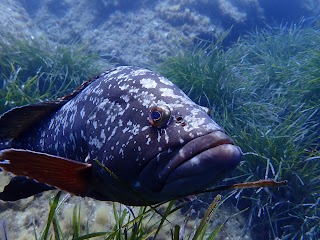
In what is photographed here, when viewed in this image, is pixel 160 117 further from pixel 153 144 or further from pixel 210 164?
pixel 210 164

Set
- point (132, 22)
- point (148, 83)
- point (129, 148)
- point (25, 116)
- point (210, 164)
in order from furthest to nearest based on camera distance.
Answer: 1. point (132, 22)
2. point (25, 116)
3. point (148, 83)
4. point (129, 148)
5. point (210, 164)

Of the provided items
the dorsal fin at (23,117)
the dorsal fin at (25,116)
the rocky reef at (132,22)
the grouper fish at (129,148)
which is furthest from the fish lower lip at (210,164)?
the rocky reef at (132,22)

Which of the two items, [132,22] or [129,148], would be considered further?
[132,22]

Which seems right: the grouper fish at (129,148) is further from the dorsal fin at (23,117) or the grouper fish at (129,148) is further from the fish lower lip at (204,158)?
the dorsal fin at (23,117)

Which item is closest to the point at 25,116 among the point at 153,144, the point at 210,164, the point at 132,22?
the point at 153,144

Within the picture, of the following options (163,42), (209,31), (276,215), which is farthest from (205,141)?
(209,31)

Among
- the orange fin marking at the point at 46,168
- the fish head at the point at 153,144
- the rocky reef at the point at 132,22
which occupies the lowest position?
the rocky reef at the point at 132,22

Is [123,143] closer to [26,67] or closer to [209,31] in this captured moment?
[26,67]

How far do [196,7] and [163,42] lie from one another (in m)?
2.82

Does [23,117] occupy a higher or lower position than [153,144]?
lower

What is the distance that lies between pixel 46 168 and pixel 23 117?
137 centimetres

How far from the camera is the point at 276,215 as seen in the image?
12.6 ft

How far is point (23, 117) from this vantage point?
111 inches

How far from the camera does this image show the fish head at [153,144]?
1.58m
